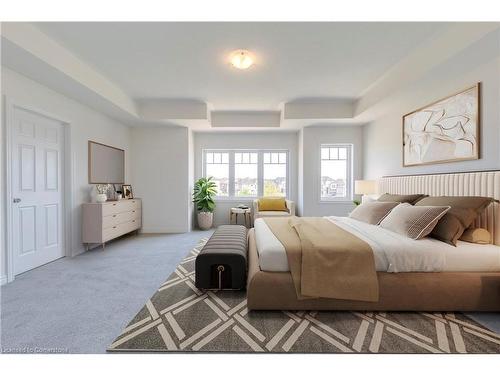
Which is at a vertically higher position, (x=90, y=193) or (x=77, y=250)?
(x=90, y=193)

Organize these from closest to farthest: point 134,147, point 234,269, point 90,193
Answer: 1. point 234,269
2. point 90,193
3. point 134,147

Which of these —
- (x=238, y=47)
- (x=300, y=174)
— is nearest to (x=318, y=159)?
(x=300, y=174)

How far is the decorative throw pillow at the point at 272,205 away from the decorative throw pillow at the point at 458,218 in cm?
315

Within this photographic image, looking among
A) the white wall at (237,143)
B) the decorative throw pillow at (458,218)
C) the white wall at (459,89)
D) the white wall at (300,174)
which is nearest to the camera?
the decorative throw pillow at (458,218)

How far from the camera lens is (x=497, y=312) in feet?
6.14

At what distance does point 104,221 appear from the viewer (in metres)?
3.67

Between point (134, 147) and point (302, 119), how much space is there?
3.76 metres

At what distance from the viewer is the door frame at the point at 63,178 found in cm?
251

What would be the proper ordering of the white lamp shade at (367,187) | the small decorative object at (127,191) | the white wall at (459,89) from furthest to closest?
the small decorative object at (127,191) → the white lamp shade at (367,187) → the white wall at (459,89)

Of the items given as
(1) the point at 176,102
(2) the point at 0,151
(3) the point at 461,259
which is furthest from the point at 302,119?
(2) the point at 0,151

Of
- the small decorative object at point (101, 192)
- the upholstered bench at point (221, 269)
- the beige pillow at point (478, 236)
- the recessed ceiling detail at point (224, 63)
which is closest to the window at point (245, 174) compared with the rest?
the recessed ceiling detail at point (224, 63)

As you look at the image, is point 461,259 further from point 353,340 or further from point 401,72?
point 401,72

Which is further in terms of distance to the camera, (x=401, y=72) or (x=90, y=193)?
(x=90, y=193)

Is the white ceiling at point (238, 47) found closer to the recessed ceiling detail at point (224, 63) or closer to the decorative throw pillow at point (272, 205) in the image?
the recessed ceiling detail at point (224, 63)
